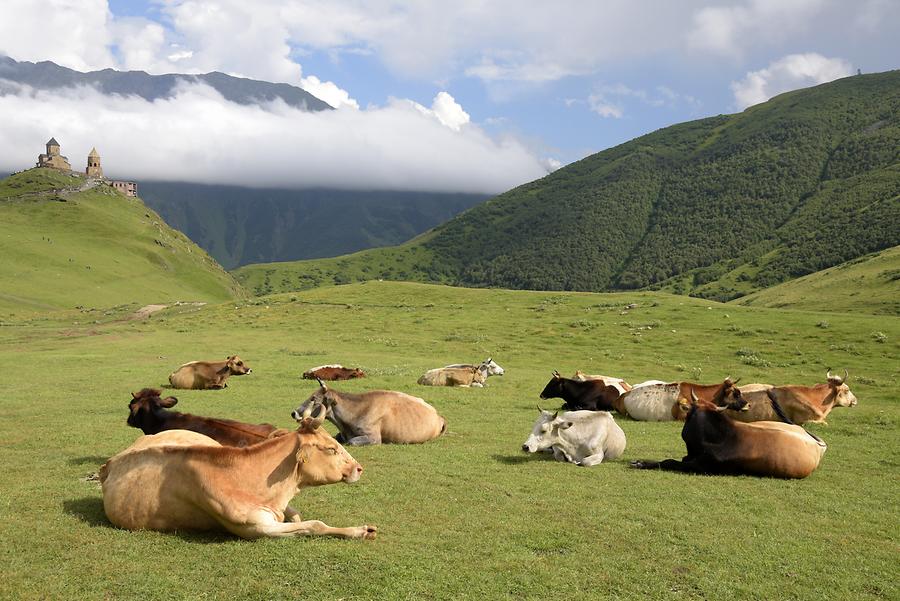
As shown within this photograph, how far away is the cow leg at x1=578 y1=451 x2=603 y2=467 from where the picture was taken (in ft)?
44.8

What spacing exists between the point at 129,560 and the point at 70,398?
16.3 meters

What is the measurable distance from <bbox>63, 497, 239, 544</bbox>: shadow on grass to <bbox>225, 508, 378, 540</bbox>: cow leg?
0.84 feet

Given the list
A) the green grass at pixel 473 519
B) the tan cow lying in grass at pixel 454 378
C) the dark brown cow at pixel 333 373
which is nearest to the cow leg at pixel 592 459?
the green grass at pixel 473 519

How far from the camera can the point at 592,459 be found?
1375 cm

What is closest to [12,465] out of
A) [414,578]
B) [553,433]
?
[414,578]

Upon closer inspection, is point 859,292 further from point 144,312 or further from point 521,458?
point 144,312

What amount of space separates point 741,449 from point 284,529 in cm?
855

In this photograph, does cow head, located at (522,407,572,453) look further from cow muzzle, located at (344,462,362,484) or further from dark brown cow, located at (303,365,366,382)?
dark brown cow, located at (303,365,366,382)

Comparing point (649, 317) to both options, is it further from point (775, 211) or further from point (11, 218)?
point (775, 211)

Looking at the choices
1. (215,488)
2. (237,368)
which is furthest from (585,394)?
(215,488)

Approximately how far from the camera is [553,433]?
46.8 ft

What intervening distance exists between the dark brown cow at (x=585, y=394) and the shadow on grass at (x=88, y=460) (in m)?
13.0

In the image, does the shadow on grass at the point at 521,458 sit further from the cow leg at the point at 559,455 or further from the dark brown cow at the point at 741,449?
the dark brown cow at the point at 741,449

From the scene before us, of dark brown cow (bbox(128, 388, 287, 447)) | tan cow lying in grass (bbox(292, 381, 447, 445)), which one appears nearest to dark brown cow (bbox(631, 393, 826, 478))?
tan cow lying in grass (bbox(292, 381, 447, 445))
